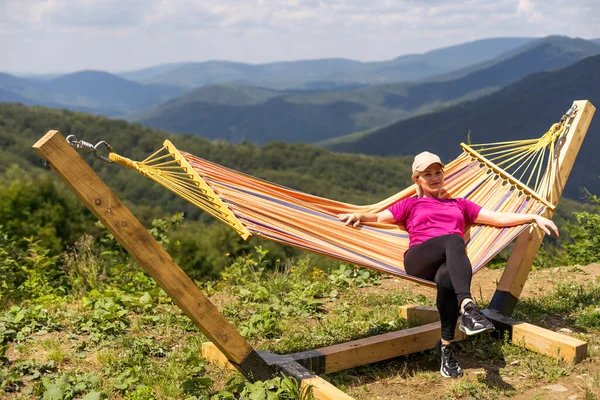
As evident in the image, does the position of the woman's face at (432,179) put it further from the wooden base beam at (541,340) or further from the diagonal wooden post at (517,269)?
the wooden base beam at (541,340)

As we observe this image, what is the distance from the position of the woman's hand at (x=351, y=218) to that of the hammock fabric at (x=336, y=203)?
0.04 metres

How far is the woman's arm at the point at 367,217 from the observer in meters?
2.95

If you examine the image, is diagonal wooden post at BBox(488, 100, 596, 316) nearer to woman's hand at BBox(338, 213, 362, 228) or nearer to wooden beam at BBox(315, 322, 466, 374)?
wooden beam at BBox(315, 322, 466, 374)

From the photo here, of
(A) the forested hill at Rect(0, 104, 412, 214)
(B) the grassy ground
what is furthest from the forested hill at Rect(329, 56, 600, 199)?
(B) the grassy ground

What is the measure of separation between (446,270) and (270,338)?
121 centimetres

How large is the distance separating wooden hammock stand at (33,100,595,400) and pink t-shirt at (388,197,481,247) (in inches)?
20.6

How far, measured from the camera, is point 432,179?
2.90 metres

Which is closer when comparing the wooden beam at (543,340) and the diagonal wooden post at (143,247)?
the diagonal wooden post at (143,247)

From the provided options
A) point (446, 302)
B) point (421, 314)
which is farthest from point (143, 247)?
point (421, 314)

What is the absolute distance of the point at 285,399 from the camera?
2441mm

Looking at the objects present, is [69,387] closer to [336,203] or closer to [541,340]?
[336,203]

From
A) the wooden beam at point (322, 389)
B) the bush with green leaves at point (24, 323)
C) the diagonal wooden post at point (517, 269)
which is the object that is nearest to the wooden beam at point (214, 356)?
the wooden beam at point (322, 389)

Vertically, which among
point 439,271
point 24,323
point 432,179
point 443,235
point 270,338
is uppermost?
point 432,179

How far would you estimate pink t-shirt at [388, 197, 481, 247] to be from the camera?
9.25 ft
